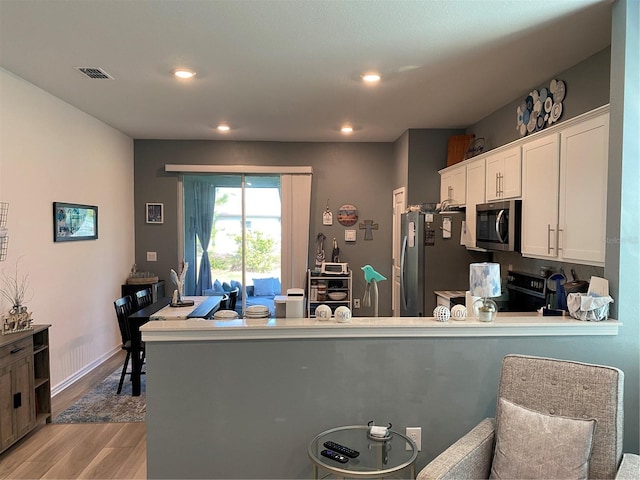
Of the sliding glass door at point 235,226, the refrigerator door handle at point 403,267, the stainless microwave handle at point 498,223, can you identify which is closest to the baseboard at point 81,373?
the sliding glass door at point 235,226

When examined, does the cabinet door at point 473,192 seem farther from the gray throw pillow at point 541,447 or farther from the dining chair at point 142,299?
the dining chair at point 142,299

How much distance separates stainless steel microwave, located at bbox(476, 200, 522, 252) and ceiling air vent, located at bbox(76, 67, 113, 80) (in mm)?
3142

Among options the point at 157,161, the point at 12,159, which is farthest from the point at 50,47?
the point at 157,161

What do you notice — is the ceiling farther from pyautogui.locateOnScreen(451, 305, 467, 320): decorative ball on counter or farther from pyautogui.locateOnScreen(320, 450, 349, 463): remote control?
pyautogui.locateOnScreen(320, 450, 349, 463): remote control

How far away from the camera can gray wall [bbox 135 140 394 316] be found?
5.83 metres

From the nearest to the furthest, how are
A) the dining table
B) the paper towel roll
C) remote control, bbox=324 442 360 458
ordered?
remote control, bbox=324 442 360 458
the paper towel roll
the dining table

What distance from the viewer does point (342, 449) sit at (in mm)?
2043

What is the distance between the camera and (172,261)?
587 cm

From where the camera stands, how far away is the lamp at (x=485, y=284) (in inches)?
93.3

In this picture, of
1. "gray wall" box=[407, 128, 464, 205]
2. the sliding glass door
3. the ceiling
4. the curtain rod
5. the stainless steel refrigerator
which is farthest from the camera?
the sliding glass door

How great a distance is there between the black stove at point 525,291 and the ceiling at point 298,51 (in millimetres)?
1537

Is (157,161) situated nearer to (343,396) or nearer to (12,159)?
(12,159)

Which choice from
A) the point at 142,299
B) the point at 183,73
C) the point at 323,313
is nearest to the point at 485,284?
the point at 323,313

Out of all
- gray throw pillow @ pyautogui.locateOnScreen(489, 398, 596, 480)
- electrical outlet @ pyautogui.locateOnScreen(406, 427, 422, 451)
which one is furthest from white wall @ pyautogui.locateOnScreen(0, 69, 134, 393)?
gray throw pillow @ pyautogui.locateOnScreen(489, 398, 596, 480)
